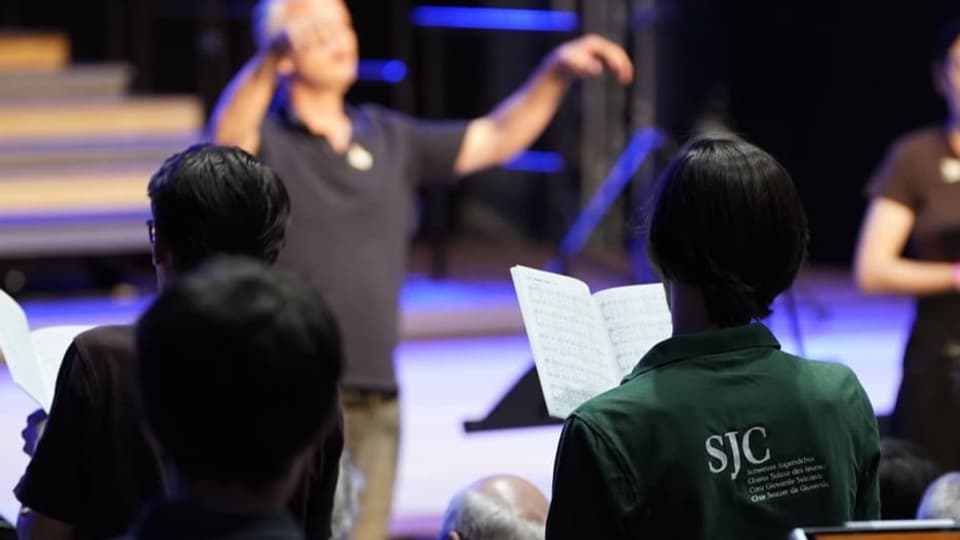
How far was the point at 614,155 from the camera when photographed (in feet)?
24.7

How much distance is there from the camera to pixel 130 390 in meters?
1.88

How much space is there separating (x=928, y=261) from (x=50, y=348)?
2277 millimetres

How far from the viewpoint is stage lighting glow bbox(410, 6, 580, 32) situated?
24.3 ft

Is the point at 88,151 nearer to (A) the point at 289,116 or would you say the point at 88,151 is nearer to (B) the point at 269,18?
(B) the point at 269,18

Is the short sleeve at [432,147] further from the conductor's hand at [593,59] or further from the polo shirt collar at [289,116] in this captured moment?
the conductor's hand at [593,59]

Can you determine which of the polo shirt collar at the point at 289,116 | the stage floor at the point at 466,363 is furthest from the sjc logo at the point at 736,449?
the stage floor at the point at 466,363

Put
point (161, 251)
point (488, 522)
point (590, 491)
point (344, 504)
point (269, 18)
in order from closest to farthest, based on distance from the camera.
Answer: point (590, 491) → point (161, 251) → point (488, 522) → point (344, 504) → point (269, 18)

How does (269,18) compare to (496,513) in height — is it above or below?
above

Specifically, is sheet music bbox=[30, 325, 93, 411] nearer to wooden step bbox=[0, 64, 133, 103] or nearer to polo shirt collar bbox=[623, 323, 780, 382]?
polo shirt collar bbox=[623, 323, 780, 382]

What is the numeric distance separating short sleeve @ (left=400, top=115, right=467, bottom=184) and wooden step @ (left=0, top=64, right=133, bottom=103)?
418 cm

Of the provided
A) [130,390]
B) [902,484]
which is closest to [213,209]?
[130,390]

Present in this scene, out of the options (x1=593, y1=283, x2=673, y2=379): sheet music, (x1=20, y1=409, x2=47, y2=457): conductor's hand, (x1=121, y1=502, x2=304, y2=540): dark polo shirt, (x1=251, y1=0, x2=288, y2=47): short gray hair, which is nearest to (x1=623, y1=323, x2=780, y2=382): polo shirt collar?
(x1=593, y1=283, x2=673, y2=379): sheet music

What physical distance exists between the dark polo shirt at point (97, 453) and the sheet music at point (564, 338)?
276 mm

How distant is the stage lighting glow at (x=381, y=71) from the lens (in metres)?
7.78
